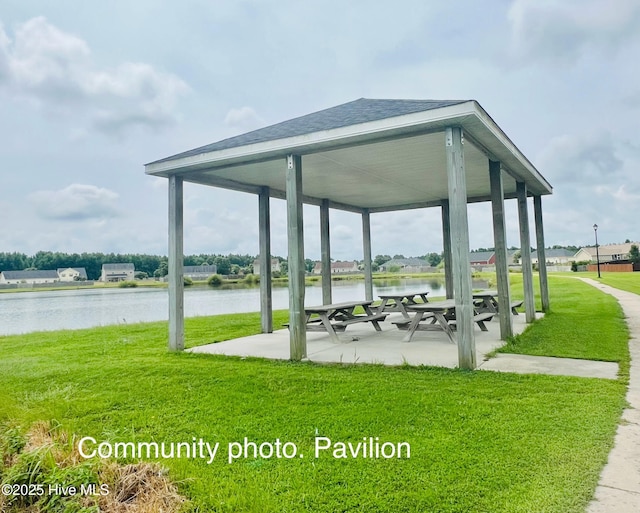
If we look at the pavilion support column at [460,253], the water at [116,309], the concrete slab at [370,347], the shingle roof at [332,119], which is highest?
the shingle roof at [332,119]

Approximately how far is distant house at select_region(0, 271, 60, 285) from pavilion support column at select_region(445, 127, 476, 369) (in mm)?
58218

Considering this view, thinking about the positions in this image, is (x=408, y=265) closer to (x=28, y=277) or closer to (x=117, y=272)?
(x=117, y=272)

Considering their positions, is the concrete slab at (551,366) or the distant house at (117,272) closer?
the concrete slab at (551,366)

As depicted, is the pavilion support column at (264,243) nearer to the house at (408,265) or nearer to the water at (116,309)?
the water at (116,309)

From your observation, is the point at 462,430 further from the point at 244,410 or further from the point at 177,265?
the point at 177,265

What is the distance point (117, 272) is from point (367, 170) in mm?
58637

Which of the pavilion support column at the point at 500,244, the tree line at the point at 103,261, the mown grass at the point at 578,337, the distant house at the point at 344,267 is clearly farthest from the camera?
the distant house at the point at 344,267

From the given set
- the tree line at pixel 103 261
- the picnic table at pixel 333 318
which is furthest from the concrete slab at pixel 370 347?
the tree line at pixel 103 261

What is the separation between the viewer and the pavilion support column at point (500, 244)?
5.98 meters

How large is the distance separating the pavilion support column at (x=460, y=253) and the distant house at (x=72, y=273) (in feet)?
196


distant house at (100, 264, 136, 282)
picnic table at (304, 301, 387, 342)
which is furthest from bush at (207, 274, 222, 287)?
picnic table at (304, 301, 387, 342)

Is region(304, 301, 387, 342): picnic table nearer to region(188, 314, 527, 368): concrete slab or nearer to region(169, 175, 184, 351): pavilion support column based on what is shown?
region(188, 314, 527, 368): concrete slab

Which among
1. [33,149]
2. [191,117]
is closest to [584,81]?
[191,117]

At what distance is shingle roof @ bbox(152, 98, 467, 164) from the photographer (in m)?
4.52
